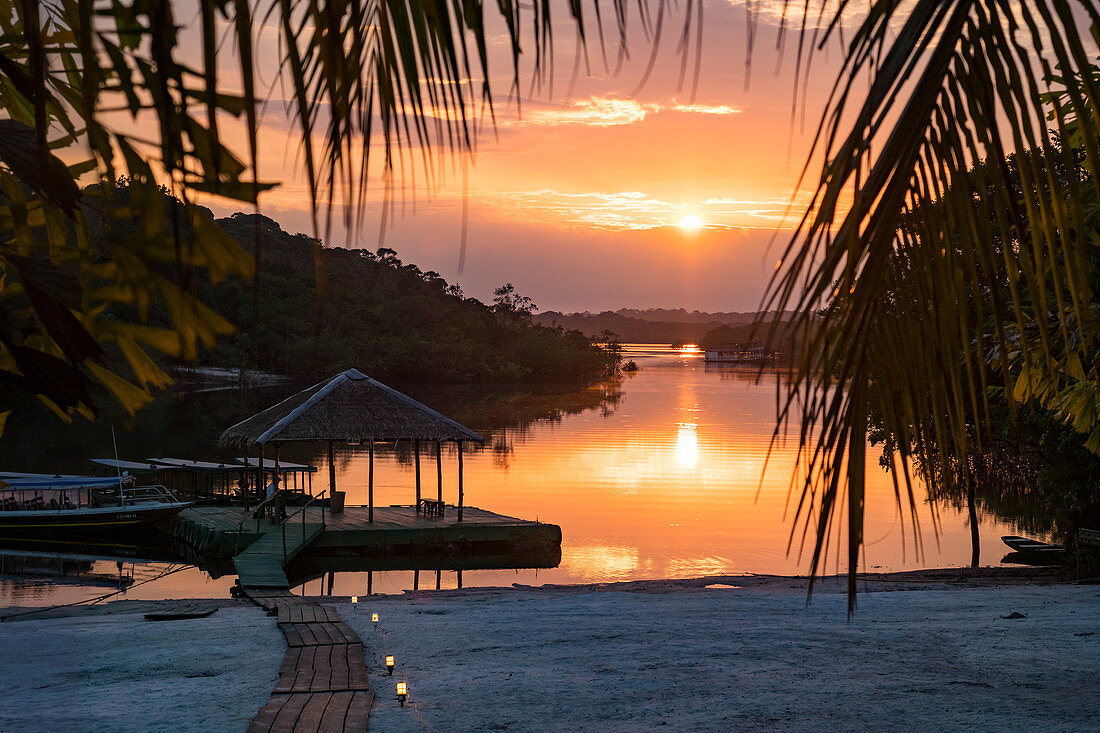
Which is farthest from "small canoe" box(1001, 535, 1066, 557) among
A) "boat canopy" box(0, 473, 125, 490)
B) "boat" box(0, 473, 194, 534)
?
"boat canopy" box(0, 473, 125, 490)

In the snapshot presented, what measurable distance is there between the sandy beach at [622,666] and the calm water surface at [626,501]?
113 cm

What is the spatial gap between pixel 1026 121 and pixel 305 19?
2.61 ft

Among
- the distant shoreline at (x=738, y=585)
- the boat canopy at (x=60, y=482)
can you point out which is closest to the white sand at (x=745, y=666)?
the distant shoreline at (x=738, y=585)

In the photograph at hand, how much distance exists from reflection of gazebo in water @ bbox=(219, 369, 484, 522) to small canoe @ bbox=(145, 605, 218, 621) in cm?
808

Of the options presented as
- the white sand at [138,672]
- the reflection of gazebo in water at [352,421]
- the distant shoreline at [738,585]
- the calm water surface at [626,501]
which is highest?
the reflection of gazebo in water at [352,421]

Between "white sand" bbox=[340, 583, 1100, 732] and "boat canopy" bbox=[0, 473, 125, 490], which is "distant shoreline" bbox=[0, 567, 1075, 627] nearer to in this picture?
"white sand" bbox=[340, 583, 1100, 732]

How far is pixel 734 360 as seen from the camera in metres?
159

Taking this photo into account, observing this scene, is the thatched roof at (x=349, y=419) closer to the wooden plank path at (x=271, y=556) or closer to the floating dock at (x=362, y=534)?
the floating dock at (x=362, y=534)

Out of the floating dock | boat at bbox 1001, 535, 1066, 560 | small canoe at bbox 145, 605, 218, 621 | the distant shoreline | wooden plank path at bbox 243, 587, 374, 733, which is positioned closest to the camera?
wooden plank path at bbox 243, 587, 374, 733

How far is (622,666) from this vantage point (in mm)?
7715

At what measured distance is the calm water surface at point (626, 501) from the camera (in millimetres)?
18984

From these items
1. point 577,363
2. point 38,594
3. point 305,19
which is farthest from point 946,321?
point 577,363

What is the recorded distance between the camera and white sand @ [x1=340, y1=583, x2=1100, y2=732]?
6.16 meters

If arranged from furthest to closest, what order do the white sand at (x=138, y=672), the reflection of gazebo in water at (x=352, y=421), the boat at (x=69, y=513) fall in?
the boat at (x=69, y=513)
the reflection of gazebo in water at (x=352, y=421)
the white sand at (x=138, y=672)
